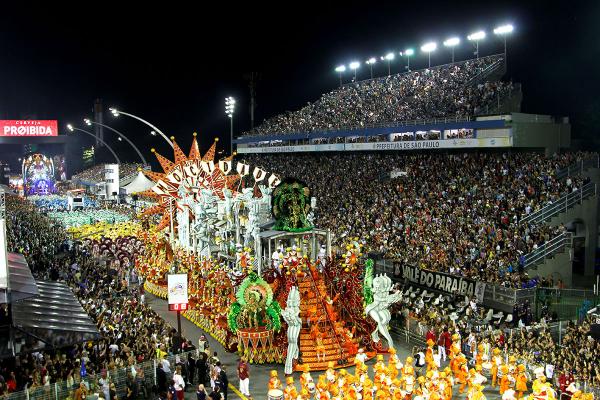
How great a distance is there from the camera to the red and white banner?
81.6 meters

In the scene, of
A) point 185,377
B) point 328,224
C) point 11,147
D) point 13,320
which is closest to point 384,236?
point 328,224

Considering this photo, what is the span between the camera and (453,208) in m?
30.7

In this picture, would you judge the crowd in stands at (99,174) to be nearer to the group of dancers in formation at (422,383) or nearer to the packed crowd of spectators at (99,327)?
the packed crowd of spectators at (99,327)

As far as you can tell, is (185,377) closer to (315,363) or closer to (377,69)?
(315,363)

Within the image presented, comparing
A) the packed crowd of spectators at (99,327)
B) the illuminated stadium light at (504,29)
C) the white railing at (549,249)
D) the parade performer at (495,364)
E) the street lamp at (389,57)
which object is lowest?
the parade performer at (495,364)

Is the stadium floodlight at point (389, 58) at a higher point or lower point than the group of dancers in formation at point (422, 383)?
higher

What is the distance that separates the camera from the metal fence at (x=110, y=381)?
1411 cm

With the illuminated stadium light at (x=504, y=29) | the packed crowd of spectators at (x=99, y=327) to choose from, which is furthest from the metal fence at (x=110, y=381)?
the illuminated stadium light at (x=504, y=29)

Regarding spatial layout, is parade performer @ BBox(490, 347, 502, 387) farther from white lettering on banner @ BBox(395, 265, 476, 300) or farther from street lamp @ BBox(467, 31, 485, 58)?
street lamp @ BBox(467, 31, 485, 58)

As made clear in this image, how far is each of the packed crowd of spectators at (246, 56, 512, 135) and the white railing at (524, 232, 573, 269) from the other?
510 inches

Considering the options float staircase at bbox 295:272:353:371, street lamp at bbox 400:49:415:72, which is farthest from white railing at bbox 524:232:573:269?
street lamp at bbox 400:49:415:72

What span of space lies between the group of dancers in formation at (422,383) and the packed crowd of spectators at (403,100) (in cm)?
2266

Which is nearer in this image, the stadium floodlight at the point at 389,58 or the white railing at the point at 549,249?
the white railing at the point at 549,249

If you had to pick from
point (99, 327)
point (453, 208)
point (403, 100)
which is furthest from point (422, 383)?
point (403, 100)
